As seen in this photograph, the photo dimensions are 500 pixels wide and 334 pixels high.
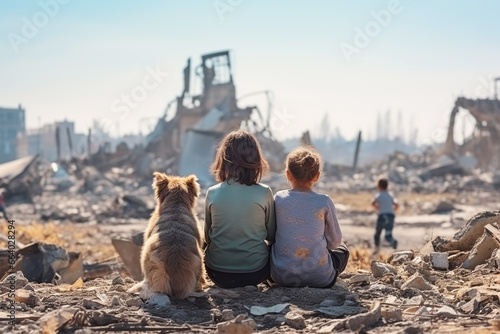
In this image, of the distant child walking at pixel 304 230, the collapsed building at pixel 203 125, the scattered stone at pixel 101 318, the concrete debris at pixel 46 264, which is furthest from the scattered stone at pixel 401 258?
the collapsed building at pixel 203 125

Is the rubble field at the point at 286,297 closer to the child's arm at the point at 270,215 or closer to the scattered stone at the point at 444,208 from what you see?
the child's arm at the point at 270,215

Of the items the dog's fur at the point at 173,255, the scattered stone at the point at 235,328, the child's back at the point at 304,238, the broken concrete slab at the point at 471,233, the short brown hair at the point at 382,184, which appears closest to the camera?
the scattered stone at the point at 235,328

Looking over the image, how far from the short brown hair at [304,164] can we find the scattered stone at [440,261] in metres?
1.80

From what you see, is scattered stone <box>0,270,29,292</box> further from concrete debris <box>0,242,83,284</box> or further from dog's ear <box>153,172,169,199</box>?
dog's ear <box>153,172,169,199</box>

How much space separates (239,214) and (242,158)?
0.45m

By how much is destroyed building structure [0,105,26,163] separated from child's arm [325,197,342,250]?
68.7 meters

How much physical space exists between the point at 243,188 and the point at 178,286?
930 mm

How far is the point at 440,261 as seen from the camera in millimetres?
5414

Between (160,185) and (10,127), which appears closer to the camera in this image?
(160,185)

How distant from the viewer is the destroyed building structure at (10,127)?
223ft

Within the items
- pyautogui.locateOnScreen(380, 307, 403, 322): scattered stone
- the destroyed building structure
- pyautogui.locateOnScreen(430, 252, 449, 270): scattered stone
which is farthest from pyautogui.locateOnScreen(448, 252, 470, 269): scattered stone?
the destroyed building structure

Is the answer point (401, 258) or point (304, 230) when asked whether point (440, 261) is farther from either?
point (304, 230)

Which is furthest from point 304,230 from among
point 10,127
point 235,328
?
point 10,127

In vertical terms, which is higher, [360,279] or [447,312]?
[447,312]
